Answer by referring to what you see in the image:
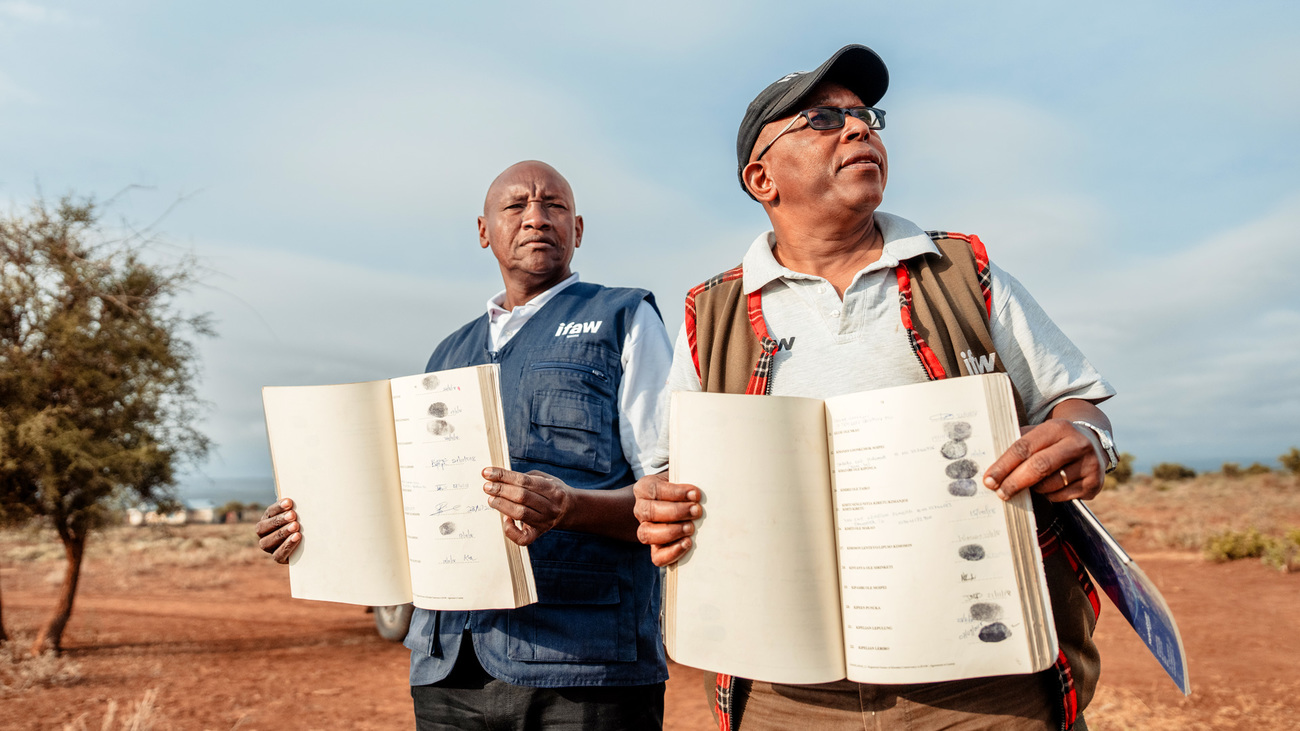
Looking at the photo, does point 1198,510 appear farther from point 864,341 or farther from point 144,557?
point 144,557

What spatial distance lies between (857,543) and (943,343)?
20.4 inches

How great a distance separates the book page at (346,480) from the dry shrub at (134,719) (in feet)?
12.2

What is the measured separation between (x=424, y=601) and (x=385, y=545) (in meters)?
0.18

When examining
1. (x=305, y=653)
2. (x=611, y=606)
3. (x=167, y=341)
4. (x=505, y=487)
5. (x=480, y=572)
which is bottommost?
(x=305, y=653)

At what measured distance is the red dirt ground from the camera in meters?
6.52

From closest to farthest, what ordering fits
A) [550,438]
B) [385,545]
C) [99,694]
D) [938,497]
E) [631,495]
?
[938,497], [385,545], [631,495], [550,438], [99,694]

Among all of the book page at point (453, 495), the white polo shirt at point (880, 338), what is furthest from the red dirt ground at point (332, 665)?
the white polo shirt at point (880, 338)

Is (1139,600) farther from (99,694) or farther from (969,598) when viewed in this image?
(99,694)

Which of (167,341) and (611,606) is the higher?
(167,341)

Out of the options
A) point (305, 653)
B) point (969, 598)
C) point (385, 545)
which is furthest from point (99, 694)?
point (969, 598)

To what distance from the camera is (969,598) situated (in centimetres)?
141

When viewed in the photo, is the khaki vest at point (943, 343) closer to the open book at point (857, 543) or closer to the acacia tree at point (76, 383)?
the open book at point (857, 543)

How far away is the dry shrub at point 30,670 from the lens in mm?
7520

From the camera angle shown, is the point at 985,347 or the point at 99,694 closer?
the point at 985,347
